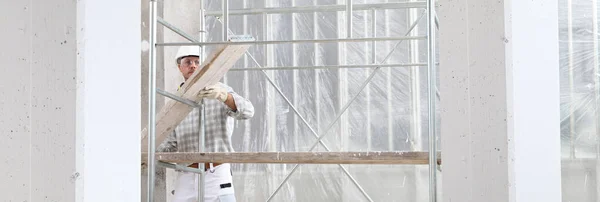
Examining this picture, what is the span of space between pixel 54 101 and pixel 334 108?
4.35m

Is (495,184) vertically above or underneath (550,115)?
underneath

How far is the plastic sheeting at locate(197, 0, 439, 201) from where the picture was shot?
22.5ft

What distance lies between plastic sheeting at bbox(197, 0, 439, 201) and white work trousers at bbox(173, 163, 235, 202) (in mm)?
1314

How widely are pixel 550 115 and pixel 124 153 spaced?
145 cm

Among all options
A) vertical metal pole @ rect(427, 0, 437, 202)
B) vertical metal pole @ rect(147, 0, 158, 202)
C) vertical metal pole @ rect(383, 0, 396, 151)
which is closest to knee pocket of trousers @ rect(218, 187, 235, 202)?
vertical metal pole @ rect(147, 0, 158, 202)

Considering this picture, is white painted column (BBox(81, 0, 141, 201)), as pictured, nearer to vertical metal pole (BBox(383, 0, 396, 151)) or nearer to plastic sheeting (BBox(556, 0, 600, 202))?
vertical metal pole (BBox(383, 0, 396, 151))

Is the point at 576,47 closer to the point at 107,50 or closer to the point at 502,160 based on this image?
the point at 502,160

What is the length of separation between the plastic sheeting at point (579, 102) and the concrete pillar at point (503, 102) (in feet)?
11.8

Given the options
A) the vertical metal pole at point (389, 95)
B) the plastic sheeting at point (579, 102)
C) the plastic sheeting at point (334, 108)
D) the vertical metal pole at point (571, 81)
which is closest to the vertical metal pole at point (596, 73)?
the plastic sheeting at point (579, 102)

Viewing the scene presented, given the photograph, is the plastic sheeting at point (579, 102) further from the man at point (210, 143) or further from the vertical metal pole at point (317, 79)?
the man at point (210, 143)

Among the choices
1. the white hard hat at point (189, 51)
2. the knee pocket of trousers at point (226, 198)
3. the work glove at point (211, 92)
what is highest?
the white hard hat at point (189, 51)

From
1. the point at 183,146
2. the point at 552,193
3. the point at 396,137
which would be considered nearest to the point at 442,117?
the point at 552,193

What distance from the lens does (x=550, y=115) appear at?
327 centimetres

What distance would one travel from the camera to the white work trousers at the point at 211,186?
5.62 m
